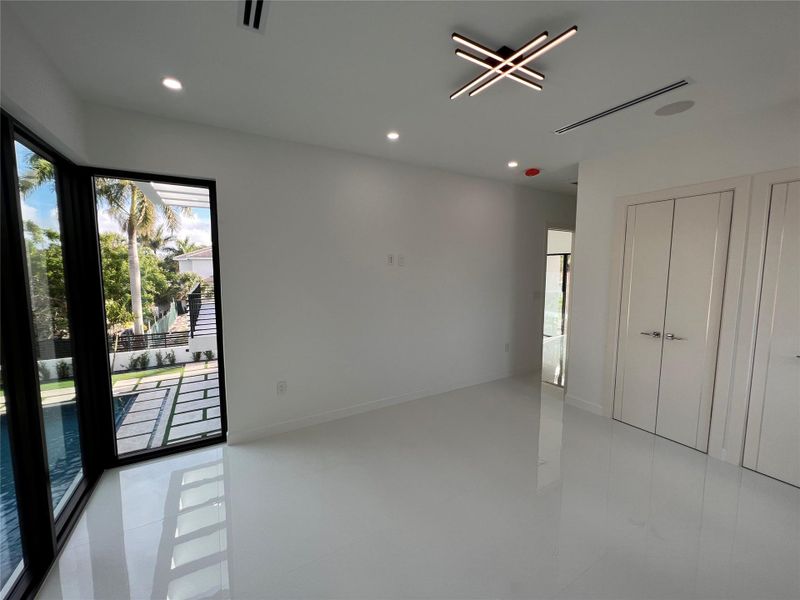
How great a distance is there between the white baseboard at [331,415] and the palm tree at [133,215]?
1241mm

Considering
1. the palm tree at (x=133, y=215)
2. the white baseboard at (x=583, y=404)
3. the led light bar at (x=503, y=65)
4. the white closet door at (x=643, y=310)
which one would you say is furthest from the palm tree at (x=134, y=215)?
the white baseboard at (x=583, y=404)

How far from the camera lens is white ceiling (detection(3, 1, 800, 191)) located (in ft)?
5.14

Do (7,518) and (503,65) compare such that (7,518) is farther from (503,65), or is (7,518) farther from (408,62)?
(503,65)

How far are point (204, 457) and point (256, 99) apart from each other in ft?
9.20

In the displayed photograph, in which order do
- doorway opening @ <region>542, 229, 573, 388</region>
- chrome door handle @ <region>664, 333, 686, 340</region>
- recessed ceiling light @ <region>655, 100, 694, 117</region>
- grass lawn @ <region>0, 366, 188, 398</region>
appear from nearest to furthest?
grass lawn @ <region>0, 366, 188, 398</region>, recessed ceiling light @ <region>655, 100, 694, 117</region>, chrome door handle @ <region>664, 333, 686, 340</region>, doorway opening @ <region>542, 229, 573, 388</region>

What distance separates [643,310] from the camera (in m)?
3.25

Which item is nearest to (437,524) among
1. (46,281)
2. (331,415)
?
(331,415)

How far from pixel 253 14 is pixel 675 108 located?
283 cm

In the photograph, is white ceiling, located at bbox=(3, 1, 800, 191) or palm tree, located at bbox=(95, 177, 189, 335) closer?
white ceiling, located at bbox=(3, 1, 800, 191)

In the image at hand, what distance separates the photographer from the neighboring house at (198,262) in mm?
2848

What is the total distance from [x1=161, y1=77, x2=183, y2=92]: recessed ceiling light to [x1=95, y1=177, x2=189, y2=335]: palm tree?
90 cm

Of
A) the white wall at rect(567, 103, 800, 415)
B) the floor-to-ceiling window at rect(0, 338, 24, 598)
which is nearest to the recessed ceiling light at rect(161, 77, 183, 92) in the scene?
the floor-to-ceiling window at rect(0, 338, 24, 598)

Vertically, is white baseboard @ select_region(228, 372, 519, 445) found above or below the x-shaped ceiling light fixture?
below

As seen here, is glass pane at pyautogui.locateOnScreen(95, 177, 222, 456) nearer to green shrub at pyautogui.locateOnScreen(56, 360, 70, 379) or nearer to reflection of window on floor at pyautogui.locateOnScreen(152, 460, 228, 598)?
green shrub at pyautogui.locateOnScreen(56, 360, 70, 379)
